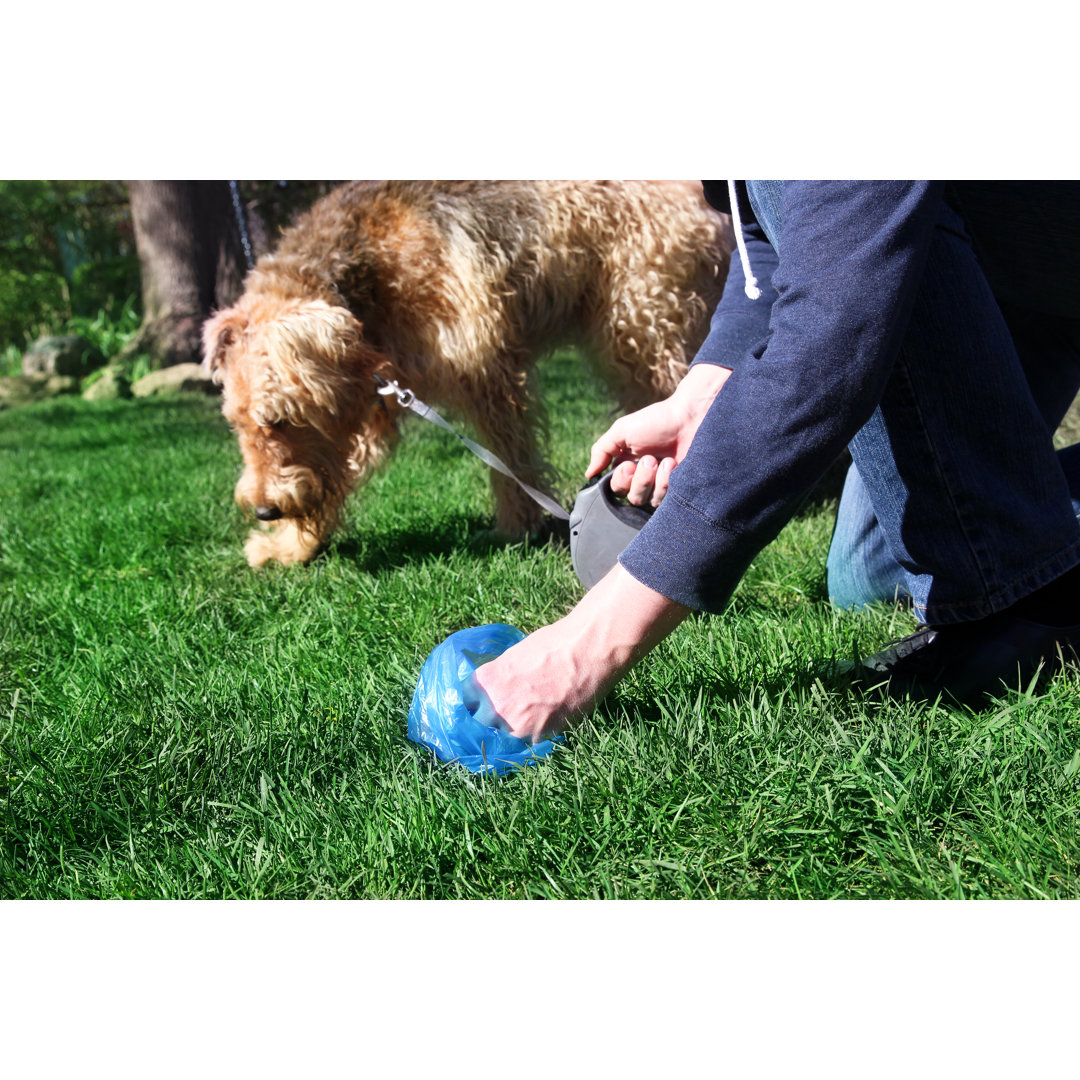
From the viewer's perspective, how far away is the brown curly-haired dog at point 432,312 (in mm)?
3428

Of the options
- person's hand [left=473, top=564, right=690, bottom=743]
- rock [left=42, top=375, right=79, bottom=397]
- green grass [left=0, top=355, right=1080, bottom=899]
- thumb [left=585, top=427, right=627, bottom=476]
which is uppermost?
thumb [left=585, top=427, right=627, bottom=476]

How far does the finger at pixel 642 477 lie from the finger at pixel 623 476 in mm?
41

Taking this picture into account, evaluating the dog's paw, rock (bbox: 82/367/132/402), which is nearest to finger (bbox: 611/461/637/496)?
the dog's paw

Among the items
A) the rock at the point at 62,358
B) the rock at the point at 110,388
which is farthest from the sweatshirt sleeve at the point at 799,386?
the rock at the point at 62,358

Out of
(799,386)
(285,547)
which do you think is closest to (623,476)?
(799,386)

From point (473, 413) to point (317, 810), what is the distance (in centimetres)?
218

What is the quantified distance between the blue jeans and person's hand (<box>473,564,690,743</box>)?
553mm

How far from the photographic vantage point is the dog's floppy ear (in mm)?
3496

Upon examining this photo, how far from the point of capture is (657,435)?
2.20 metres

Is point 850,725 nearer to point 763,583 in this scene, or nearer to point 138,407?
point 763,583

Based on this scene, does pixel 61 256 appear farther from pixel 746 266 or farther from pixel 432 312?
pixel 746 266

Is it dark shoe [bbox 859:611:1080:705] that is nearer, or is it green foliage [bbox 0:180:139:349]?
dark shoe [bbox 859:611:1080:705]

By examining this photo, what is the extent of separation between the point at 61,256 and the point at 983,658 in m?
16.8

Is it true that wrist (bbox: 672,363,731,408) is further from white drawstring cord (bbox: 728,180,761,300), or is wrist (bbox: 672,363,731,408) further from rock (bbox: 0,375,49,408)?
rock (bbox: 0,375,49,408)
